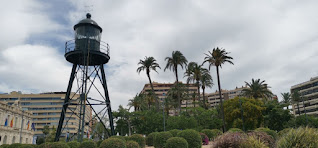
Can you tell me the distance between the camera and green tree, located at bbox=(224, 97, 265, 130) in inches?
1758

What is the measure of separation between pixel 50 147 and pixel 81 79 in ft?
36.9

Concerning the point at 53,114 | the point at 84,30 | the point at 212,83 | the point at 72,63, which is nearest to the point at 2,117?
the point at 72,63

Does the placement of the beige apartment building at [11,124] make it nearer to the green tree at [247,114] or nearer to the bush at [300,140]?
the green tree at [247,114]

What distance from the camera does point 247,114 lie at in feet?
148

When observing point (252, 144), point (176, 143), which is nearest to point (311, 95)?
point (176, 143)

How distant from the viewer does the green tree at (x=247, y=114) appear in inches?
1758

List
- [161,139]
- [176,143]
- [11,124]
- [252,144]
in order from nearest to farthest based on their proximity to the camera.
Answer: [252,144] < [176,143] < [161,139] < [11,124]

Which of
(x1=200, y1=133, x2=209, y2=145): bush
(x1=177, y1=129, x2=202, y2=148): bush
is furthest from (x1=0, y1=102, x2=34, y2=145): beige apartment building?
(x1=177, y1=129, x2=202, y2=148): bush

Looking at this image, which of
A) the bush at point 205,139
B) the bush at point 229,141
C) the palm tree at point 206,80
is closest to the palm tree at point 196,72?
the palm tree at point 206,80

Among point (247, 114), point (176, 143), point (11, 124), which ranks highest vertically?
point (247, 114)

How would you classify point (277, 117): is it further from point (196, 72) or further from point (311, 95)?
point (311, 95)

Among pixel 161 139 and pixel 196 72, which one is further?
pixel 196 72

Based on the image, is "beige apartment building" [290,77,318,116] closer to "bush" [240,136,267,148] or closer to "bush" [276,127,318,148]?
"bush" [276,127,318,148]

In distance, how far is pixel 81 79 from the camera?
27125 millimetres
